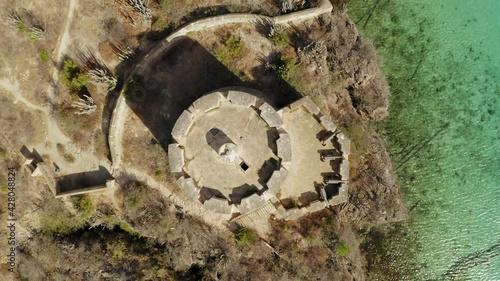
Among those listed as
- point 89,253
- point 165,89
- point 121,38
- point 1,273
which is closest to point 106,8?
point 121,38

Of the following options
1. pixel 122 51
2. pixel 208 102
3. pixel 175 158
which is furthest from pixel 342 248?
pixel 122 51

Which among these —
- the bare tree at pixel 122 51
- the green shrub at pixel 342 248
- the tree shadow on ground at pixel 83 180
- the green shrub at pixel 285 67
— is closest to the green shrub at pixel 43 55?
the bare tree at pixel 122 51

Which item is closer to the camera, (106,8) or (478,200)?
(106,8)

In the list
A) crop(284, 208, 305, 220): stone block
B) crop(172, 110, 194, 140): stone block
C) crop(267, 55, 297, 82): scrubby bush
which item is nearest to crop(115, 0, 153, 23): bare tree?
crop(172, 110, 194, 140): stone block

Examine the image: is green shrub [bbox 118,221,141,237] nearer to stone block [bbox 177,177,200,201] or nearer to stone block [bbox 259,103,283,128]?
stone block [bbox 177,177,200,201]

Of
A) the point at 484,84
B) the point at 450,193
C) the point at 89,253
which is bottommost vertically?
the point at 450,193

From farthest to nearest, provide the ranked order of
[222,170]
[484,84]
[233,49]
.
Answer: [484,84]
[233,49]
[222,170]

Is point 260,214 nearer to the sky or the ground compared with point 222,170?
nearer to the ground

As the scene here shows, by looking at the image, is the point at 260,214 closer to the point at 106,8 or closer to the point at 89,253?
the point at 89,253
